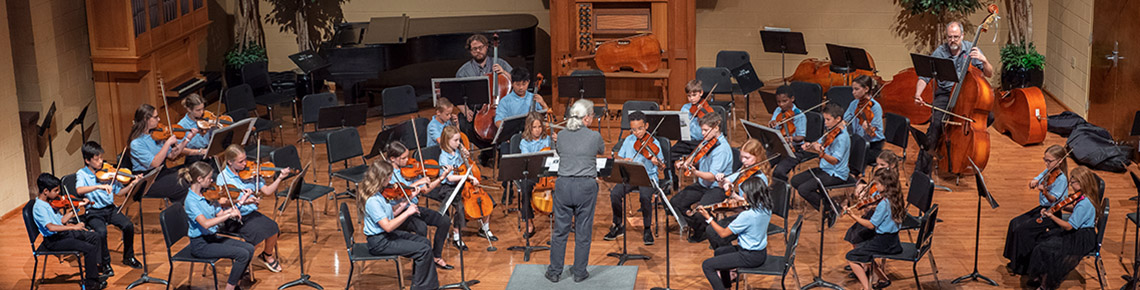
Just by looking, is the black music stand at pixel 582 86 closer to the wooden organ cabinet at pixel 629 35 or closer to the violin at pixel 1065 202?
the wooden organ cabinet at pixel 629 35

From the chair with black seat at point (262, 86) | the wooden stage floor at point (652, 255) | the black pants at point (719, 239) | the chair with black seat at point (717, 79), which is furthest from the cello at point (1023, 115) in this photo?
the chair with black seat at point (262, 86)

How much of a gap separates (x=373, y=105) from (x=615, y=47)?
330cm

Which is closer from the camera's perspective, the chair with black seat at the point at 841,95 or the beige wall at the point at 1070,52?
the chair with black seat at the point at 841,95

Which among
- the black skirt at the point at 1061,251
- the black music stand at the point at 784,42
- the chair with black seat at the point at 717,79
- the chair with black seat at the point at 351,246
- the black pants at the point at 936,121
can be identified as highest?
the black music stand at the point at 784,42

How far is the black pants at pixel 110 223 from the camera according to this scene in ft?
24.6

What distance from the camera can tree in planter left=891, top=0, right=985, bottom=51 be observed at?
489 inches

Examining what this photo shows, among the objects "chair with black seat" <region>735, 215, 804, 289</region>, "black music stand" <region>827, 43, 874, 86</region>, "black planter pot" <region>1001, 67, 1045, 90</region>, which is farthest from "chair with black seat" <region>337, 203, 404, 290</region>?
A: "black planter pot" <region>1001, 67, 1045, 90</region>

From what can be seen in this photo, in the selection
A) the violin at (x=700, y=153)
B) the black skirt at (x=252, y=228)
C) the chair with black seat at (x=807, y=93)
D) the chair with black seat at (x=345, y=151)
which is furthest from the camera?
the chair with black seat at (x=807, y=93)

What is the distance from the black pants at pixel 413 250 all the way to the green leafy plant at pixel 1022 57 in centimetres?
777

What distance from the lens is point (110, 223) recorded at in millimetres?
7652

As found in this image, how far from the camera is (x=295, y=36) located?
13617 millimetres

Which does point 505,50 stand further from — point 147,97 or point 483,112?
point 147,97

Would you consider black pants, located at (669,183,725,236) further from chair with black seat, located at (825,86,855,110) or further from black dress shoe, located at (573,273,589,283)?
chair with black seat, located at (825,86,855,110)

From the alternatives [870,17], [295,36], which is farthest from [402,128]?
[870,17]
